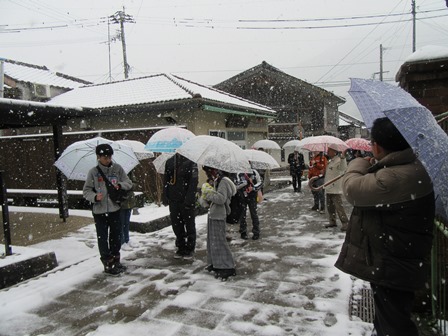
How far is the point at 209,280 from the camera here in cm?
480

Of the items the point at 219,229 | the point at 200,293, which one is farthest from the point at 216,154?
the point at 200,293

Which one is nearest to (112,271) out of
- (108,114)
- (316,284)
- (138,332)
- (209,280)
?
(209,280)

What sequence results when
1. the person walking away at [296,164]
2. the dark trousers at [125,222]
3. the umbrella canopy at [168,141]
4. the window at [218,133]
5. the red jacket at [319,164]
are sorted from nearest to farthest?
the dark trousers at [125,222] → the umbrella canopy at [168,141] → the red jacket at [319,164] → the window at [218,133] → the person walking away at [296,164]

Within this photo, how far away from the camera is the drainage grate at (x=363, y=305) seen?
3.65 metres

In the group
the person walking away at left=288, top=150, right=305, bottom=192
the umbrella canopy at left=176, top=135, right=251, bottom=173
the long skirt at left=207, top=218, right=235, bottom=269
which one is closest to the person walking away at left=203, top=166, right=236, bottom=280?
the long skirt at left=207, top=218, right=235, bottom=269

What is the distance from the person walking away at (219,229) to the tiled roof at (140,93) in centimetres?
622

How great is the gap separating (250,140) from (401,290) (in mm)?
13745

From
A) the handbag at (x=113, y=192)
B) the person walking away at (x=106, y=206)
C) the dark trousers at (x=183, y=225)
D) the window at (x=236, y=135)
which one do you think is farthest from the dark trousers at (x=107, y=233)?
the window at (x=236, y=135)

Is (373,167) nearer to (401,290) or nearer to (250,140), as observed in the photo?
(401,290)

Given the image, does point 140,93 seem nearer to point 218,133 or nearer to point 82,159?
point 218,133

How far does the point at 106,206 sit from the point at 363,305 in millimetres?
3696

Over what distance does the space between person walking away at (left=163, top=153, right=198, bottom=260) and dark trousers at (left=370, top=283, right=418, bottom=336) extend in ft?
12.3

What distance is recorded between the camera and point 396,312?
2297 mm

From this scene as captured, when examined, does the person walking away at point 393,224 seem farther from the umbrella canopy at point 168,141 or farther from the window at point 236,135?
the window at point 236,135
